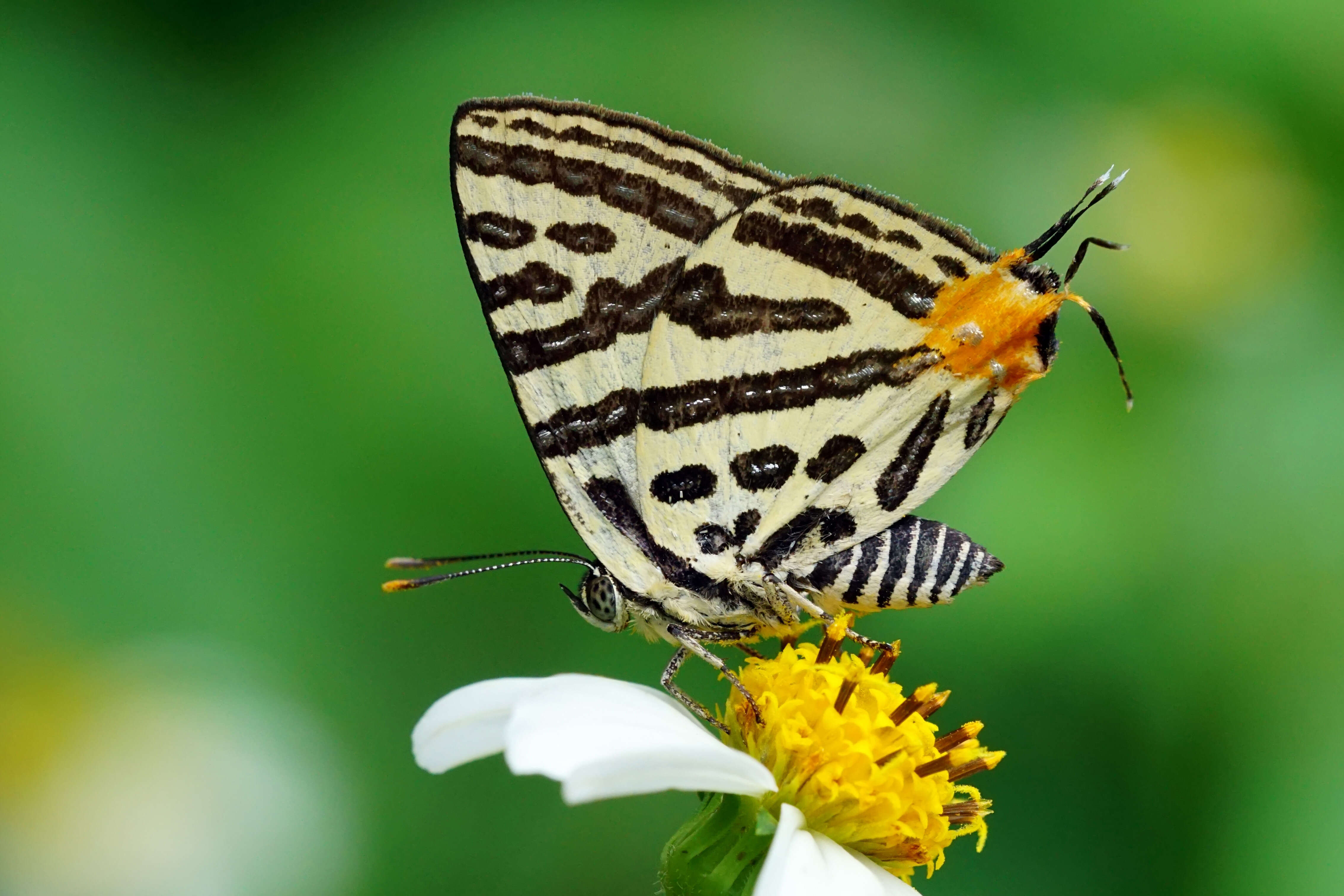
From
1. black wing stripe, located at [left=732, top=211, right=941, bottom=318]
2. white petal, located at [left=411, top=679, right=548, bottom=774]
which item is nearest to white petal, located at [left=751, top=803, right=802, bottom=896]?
white petal, located at [left=411, top=679, right=548, bottom=774]

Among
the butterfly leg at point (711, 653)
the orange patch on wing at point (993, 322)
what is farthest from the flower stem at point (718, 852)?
the orange patch on wing at point (993, 322)

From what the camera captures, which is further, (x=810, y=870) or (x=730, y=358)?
(x=730, y=358)

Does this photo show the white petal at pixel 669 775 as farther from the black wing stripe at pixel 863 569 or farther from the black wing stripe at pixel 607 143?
the black wing stripe at pixel 607 143

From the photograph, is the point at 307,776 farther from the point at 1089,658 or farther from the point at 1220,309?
the point at 1220,309

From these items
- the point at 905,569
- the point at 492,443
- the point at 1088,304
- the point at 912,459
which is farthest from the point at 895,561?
the point at 492,443

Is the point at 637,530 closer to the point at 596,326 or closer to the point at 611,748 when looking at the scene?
the point at 596,326

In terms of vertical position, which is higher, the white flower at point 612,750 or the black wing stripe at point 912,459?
the black wing stripe at point 912,459

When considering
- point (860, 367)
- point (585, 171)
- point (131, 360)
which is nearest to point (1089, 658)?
point (860, 367)
